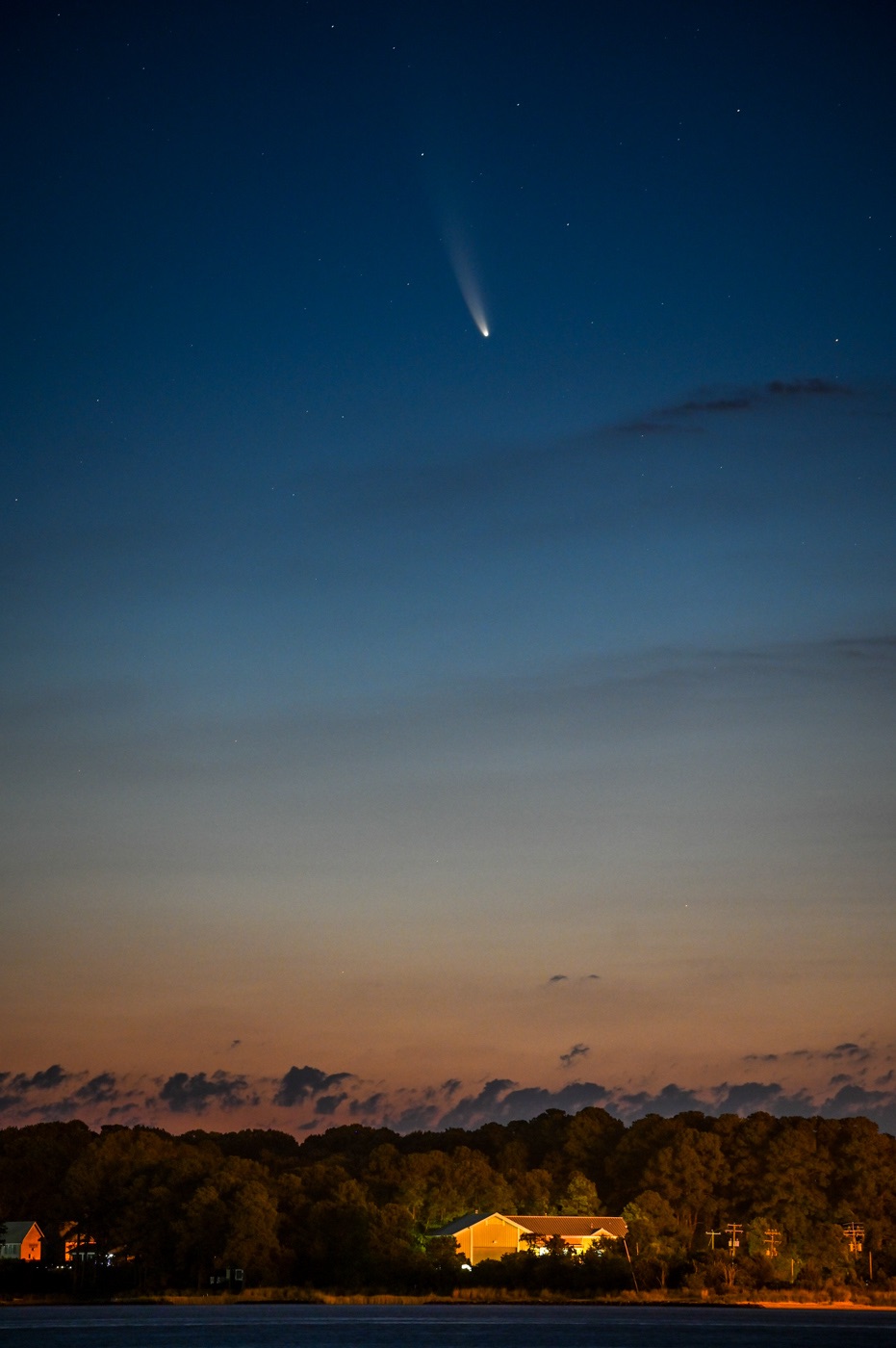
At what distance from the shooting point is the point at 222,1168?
5960 inches

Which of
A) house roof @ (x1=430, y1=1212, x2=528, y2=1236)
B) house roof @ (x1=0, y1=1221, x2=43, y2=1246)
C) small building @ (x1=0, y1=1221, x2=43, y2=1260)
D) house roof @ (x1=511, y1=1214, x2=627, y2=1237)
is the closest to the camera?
house roof @ (x1=430, y1=1212, x2=528, y2=1236)

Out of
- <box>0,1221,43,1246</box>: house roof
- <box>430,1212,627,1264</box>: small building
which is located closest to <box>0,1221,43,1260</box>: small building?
<box>0,1221,43,1246</box>: house roof

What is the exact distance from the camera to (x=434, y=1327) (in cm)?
12294

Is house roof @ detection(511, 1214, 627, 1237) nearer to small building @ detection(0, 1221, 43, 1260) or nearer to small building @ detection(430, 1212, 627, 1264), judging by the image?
small building @ detection(430, 1212, 627, 1264)

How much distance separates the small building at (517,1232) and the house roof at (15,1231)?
51002 millimetres

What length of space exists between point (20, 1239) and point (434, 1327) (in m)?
80.2

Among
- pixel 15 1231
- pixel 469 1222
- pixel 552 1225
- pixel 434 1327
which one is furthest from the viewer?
pixel 15 1231

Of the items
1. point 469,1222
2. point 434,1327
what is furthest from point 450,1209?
point 434,1327

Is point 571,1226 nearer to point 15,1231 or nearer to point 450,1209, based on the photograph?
point 450,1209

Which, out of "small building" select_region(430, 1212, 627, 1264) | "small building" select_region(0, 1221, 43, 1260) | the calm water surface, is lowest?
the calm water surface

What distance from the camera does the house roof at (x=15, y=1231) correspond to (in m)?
188

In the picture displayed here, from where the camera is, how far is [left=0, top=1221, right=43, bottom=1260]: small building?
18625cm

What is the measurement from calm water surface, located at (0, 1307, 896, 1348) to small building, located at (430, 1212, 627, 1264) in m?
7.80

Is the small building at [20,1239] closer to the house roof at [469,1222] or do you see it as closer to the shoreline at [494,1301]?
the shoreline at [494,1301]
